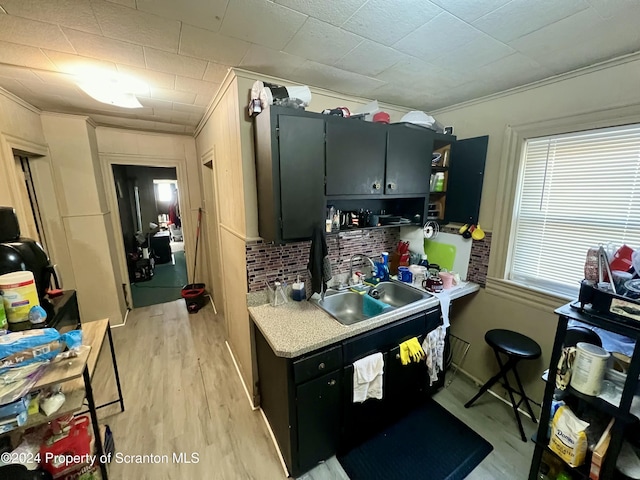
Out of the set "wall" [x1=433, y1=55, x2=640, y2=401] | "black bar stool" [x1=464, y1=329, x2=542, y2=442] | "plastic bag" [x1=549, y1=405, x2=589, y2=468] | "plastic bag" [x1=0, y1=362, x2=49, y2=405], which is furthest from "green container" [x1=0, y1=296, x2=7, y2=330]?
"wall" [x1=433, y1=55, x2=640, y2=401]

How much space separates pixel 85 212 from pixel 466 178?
4.06 metres

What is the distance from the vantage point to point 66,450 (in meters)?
1.28

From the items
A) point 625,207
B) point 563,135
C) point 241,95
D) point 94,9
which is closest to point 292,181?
point 241,95

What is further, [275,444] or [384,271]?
[384,271]

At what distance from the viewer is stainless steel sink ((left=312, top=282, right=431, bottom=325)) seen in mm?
1995

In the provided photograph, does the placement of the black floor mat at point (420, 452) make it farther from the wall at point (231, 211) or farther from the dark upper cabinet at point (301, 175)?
the dark upper cabinet at point (301, 175)

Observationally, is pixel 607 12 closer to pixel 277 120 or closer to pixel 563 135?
pixel 563 135

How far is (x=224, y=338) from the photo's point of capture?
2.97 meters

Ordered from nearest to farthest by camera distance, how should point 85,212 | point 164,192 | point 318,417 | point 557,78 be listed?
point 318,417 → point 557,78 → point 85,212 → point 164,192

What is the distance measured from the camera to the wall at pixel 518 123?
152 centimetres

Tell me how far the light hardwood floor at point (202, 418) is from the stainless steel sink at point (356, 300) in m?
0.91

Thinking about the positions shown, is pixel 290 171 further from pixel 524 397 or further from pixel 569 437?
pixel 524 397

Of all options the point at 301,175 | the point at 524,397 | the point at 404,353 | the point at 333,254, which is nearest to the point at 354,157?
the point at 301,175

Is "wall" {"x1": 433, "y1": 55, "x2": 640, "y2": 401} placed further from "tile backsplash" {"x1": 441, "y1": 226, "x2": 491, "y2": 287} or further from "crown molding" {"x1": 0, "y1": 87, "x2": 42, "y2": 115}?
"crown molding" {"x1": 0, "y1": 87, "x2": 42, "y2": 115}
